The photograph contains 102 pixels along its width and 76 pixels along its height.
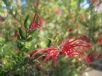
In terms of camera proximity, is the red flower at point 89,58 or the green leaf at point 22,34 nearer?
the green leaf at point 22,34

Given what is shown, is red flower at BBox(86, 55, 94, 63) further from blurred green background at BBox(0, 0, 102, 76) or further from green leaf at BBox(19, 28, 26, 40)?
green leaf at BBox(19, 28, 26, 40)

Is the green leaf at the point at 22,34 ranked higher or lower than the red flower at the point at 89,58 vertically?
higher

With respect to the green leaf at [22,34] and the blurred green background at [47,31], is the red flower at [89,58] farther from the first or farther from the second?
the green leaf at [22,34]

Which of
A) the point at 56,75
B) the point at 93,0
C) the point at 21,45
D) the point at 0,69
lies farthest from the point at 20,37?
the point at 93,0

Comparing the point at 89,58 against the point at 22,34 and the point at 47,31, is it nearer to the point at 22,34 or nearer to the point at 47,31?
the point at 47,31

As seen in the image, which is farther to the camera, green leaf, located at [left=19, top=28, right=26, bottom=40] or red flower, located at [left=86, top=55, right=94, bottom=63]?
red flower, located at [left=86, top=55, right=94, bottom=63]

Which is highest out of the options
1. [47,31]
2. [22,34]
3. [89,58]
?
[22,34]

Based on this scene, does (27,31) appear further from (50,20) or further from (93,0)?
(50,20)

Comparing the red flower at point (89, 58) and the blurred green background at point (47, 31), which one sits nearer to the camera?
the blurred green background at point (47, 31)

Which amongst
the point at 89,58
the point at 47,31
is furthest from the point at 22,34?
the point at 89,58

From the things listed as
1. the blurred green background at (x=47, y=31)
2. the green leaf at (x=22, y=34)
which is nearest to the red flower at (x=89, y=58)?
the blurred green background at (x=47, y=31)

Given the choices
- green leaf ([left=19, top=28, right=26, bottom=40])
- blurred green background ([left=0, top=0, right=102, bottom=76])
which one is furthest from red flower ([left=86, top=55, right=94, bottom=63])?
green leaf ([left=19, top=28, right=26, bottom=40])

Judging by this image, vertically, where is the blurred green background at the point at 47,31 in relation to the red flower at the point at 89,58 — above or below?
above

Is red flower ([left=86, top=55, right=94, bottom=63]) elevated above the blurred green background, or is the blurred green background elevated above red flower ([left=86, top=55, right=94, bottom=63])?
the blurred green background
